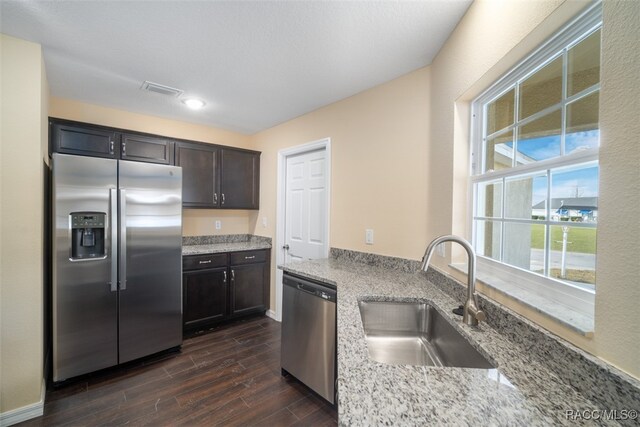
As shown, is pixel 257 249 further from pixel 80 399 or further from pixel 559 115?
pixel 559 115

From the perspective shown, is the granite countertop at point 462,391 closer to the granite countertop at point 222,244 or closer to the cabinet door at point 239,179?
the granite countertop at point 222,244

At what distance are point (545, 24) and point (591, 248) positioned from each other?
2.65 ft

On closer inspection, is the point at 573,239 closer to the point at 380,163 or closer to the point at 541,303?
the point at 541,303

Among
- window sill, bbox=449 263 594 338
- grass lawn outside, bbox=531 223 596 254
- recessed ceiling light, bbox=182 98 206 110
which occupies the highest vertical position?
recessed ceiling light, bbox=182 98 206 110

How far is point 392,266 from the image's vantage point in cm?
211

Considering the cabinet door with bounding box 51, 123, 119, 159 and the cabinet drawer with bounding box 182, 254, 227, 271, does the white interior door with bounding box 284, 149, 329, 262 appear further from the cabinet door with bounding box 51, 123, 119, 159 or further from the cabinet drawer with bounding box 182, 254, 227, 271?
the cabinet door with bounding box 51, 123, 119, 159

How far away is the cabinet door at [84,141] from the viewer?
2.29 m

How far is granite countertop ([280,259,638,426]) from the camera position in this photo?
587 mm

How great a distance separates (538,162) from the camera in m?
1.05

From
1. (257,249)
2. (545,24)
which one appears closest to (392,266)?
(545,24)

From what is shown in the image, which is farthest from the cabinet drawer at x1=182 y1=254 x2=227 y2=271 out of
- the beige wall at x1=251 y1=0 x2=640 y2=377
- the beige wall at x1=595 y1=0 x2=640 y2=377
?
the beige wall at x1=595 y1=0 x2=640 y2=377

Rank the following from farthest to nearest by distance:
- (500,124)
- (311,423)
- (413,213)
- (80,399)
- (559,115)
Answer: (413,213)
(80,399)
(311,423)
(500,124)
(559,115)

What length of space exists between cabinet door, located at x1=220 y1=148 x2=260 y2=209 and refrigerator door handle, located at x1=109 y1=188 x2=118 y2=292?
1274mm

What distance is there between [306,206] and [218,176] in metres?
1.26
